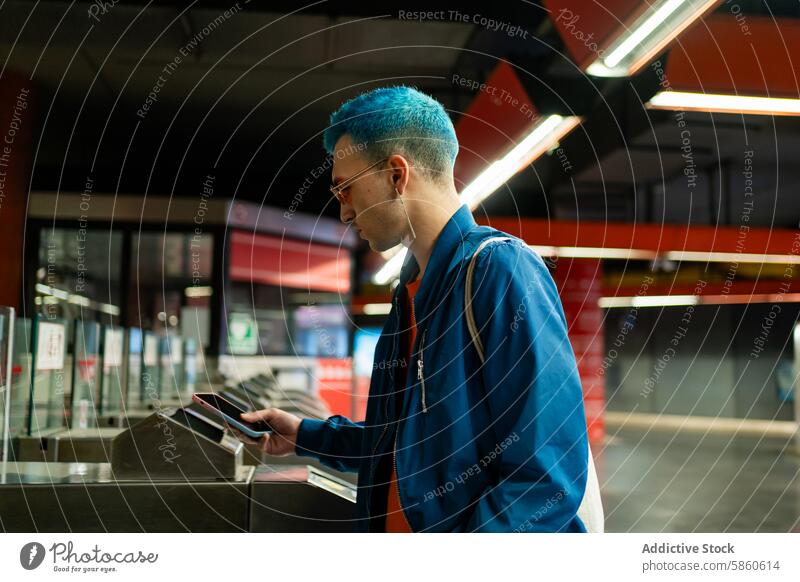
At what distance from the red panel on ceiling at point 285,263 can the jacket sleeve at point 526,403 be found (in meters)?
7.80

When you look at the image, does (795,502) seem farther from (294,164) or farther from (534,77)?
(294,164)

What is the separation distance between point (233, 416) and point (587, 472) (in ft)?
2.68

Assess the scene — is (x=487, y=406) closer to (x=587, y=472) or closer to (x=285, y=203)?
(x=587, y=472)

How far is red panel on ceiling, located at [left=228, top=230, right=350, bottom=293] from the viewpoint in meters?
9.04

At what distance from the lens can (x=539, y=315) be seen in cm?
106

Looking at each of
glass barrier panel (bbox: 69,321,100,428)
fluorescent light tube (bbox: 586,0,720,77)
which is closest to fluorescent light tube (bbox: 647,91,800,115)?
fluorescent light tube (bbox: 586,0,720,77)

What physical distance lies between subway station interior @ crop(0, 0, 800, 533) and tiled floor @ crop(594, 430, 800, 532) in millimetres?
52

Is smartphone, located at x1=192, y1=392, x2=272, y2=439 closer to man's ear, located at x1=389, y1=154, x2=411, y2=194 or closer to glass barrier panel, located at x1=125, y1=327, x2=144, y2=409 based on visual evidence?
man's ear, located at x1=389, y1=154, x2=411, y2=194

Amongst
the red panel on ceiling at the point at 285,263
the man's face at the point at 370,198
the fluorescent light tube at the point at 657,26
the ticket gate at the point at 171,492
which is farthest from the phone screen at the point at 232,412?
the red panel on ceiling at the point at 285,263

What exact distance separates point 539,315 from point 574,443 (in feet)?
0.62
